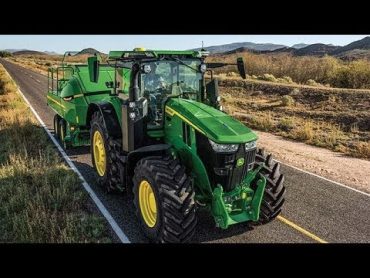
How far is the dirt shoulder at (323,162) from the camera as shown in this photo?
1011 cm

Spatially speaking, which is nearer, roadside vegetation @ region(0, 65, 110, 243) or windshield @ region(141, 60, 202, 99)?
roadside vegetation @ region(0, 65, 110, 243)

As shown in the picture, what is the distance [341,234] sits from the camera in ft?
22.4

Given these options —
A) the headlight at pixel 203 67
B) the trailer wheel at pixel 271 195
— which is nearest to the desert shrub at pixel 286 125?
the headlight at pixel 203 67

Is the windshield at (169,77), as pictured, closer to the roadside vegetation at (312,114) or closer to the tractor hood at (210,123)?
the tractor hood at (210,123)

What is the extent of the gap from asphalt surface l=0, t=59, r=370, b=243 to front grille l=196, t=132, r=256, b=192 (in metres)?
0.88

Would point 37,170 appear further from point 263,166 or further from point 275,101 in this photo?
point 275,101

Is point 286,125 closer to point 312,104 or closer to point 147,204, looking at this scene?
point 312,104

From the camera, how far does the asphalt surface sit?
6.59m

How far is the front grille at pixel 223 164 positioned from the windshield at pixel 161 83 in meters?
1.44

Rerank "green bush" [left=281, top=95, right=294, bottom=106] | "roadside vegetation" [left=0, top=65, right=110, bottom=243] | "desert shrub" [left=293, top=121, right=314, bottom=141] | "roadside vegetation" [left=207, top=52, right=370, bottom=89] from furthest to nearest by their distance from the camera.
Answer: "roadside vegetation" [left=207, top=52, right=370, bottom=89] < "green bush" [left=281, top=95, right=294, bottom=106] < "desert shrub" [left=293, top=121, right=314, bottom=141] < "roadside vegetation" [left=0, top=65, right=110, bottom=243]

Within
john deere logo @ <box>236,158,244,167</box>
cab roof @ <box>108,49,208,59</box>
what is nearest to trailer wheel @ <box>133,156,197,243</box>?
john deere logo @ <box>236,158,244,167</box>

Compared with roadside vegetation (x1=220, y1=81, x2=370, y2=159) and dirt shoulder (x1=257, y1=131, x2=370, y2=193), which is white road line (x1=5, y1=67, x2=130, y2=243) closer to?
dirt shoulder (x1=257, y1=131, x2=370, y2=193)

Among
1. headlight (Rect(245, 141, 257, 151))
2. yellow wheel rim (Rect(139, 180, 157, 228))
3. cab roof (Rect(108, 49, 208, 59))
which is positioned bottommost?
yellow wheel rim (Rect(139, 180, 157, 228))

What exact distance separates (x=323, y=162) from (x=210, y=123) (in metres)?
6.45
